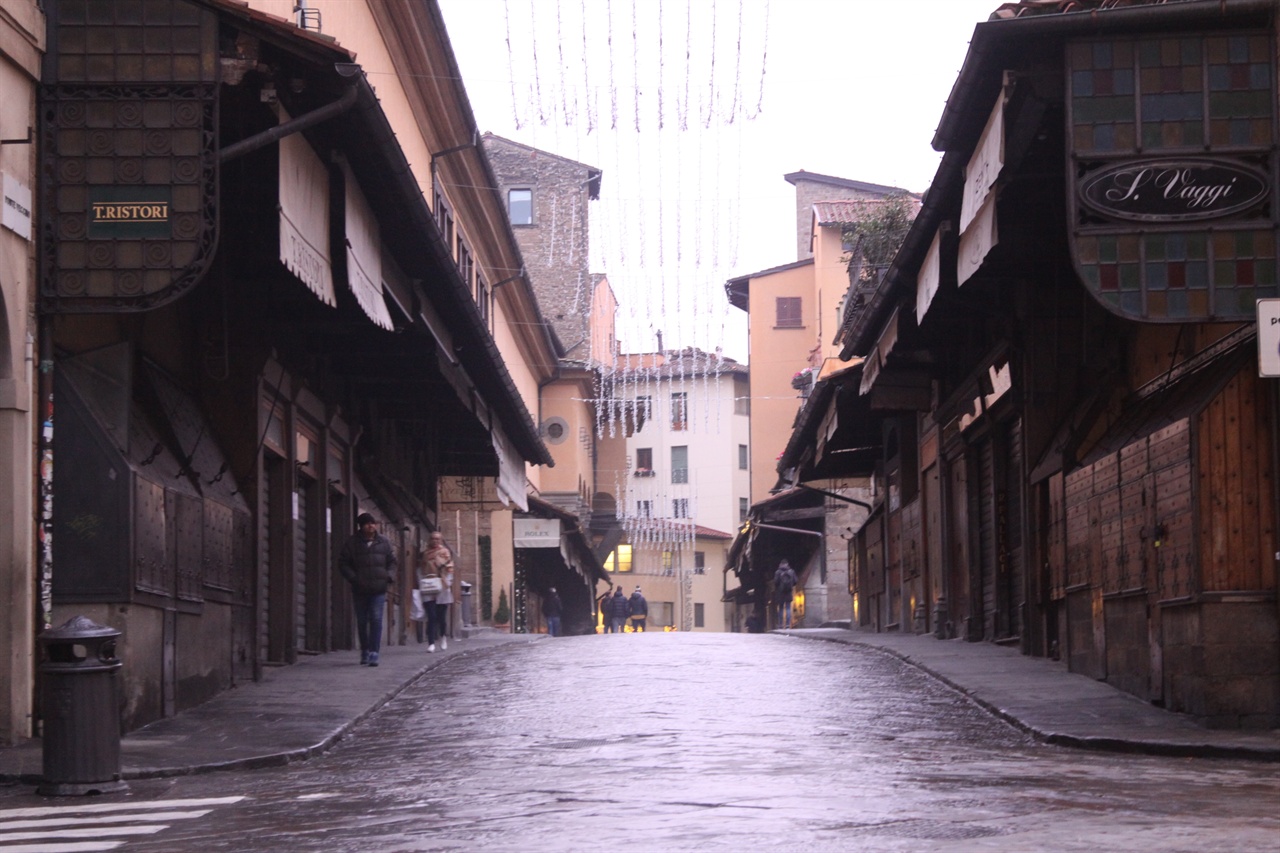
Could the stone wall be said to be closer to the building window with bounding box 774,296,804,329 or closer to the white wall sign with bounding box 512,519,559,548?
the building window with bounding box 774,296,804,329

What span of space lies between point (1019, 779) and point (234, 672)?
9.57 meters

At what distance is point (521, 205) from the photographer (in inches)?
2638

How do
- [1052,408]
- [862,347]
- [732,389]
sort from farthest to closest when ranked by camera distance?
[732,389], [862,347], [1052,408]

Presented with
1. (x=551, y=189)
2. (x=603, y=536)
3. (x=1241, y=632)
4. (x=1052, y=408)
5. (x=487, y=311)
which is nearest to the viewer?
(x=1241, y=632)

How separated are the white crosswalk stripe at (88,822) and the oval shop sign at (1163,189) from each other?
24.9 ft

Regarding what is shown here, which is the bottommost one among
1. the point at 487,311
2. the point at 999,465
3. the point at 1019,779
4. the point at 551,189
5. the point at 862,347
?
the point at 1019,779

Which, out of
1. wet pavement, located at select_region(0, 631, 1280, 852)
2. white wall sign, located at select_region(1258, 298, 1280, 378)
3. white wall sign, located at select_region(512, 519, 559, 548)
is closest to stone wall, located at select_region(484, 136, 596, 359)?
white wall sign, located at select_region(512, 519, 559, 548)

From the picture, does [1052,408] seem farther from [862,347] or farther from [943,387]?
[862,347]

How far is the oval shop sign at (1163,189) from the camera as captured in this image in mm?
13727

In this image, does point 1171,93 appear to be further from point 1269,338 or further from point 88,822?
point 88,822

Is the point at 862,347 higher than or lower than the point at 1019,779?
higher

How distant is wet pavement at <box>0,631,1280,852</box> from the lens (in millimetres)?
8102

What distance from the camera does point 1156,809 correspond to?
345 inches

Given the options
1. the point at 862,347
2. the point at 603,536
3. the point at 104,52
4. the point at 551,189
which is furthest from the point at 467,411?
the point at 603,536
